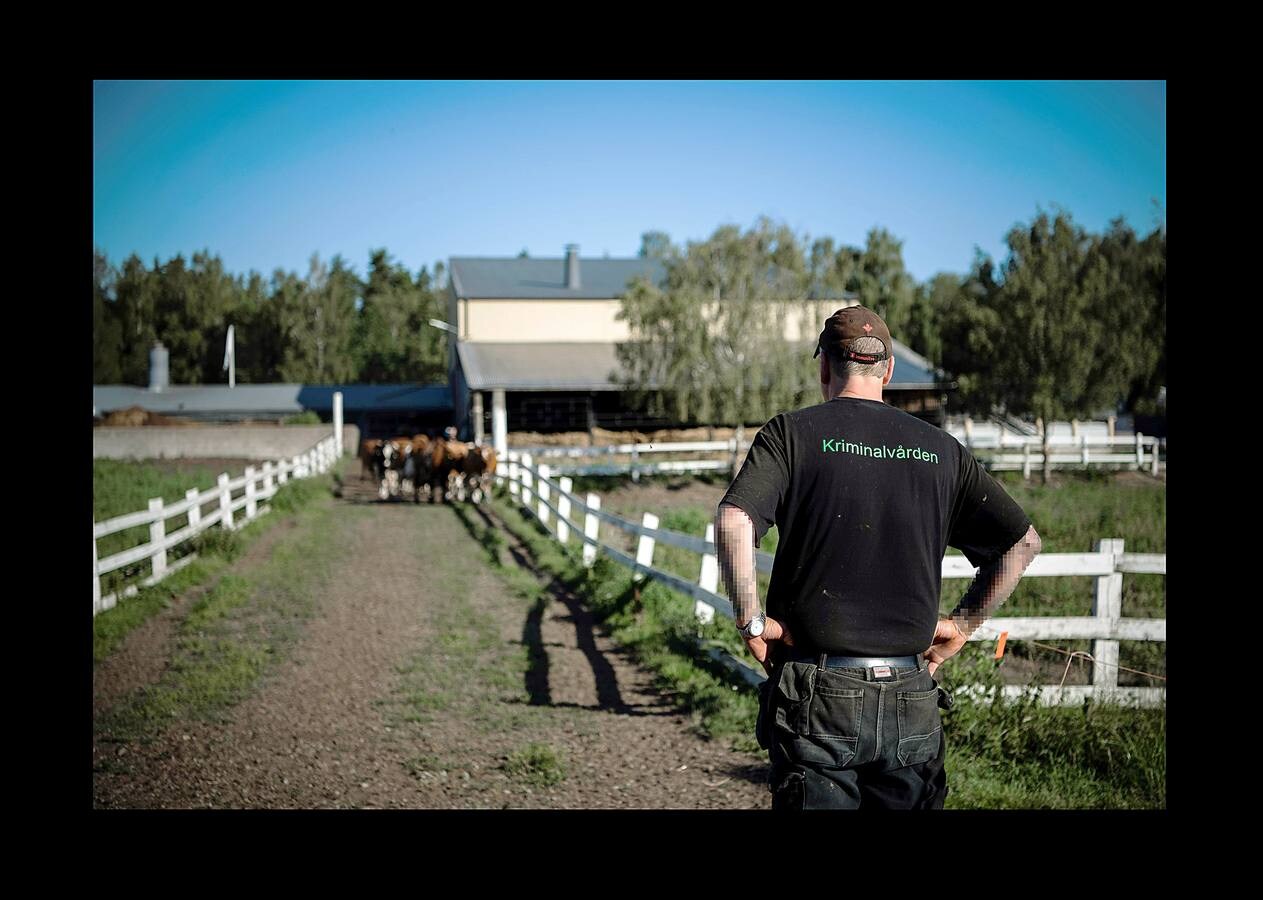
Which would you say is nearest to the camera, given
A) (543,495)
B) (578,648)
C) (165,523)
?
(578,648)

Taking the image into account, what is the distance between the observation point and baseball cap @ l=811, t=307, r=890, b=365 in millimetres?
3014

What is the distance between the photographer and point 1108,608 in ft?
21.3

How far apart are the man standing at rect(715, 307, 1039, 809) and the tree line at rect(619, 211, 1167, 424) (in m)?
22.9

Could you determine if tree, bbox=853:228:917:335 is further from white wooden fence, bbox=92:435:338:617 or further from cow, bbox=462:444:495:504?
white wooden fence, bbox=92:435:338:617

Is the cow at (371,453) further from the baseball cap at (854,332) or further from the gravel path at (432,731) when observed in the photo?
the baseball cap at (854,332)

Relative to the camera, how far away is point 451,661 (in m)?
8.23

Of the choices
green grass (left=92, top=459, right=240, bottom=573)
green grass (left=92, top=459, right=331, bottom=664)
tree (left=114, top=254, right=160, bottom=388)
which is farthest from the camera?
tree (left=114, top=254, right=160, bottom=388)

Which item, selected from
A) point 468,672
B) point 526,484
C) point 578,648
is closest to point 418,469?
point 526,484

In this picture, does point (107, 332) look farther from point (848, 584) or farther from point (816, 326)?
point (848, 584)

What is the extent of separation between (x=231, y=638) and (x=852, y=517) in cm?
730

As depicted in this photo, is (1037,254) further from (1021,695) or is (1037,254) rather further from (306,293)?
(306,293)

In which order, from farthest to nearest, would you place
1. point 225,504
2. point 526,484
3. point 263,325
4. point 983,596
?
point 263,325
point 526,484
point 225,504
point 983,596

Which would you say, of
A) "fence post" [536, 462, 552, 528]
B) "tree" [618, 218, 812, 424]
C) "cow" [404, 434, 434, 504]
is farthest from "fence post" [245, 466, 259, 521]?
"tree" [618, 218, 812, 424]
